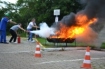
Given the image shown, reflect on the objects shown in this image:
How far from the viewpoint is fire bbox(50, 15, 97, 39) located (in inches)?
692

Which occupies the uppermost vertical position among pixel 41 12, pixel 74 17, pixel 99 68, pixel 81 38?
pixel 41 12

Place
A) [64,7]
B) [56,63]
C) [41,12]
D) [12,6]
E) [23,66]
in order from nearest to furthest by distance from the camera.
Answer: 1. [23,66]
2. [56,63]
3. [64,7]
4. [41,12]
5. [12,6]

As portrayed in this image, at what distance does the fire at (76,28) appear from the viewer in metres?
17.6

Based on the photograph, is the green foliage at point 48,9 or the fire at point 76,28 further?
the green foliage at point 48,9

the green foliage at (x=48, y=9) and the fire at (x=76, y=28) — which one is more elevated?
the green foliage at (x=48, y=9)

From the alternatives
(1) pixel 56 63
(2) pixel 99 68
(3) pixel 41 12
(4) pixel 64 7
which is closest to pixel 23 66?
(1) pixel 56 63

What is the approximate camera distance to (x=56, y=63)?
11.1 metres

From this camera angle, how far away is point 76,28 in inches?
698

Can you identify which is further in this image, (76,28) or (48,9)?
(48,9)

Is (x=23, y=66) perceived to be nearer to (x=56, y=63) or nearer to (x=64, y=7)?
(x=56, y=63)

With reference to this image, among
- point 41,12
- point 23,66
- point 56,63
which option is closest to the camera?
point 23,66

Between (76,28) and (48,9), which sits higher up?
(48,9)

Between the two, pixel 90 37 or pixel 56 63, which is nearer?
pixel 56 63

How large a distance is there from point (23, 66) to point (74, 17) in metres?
8.44
